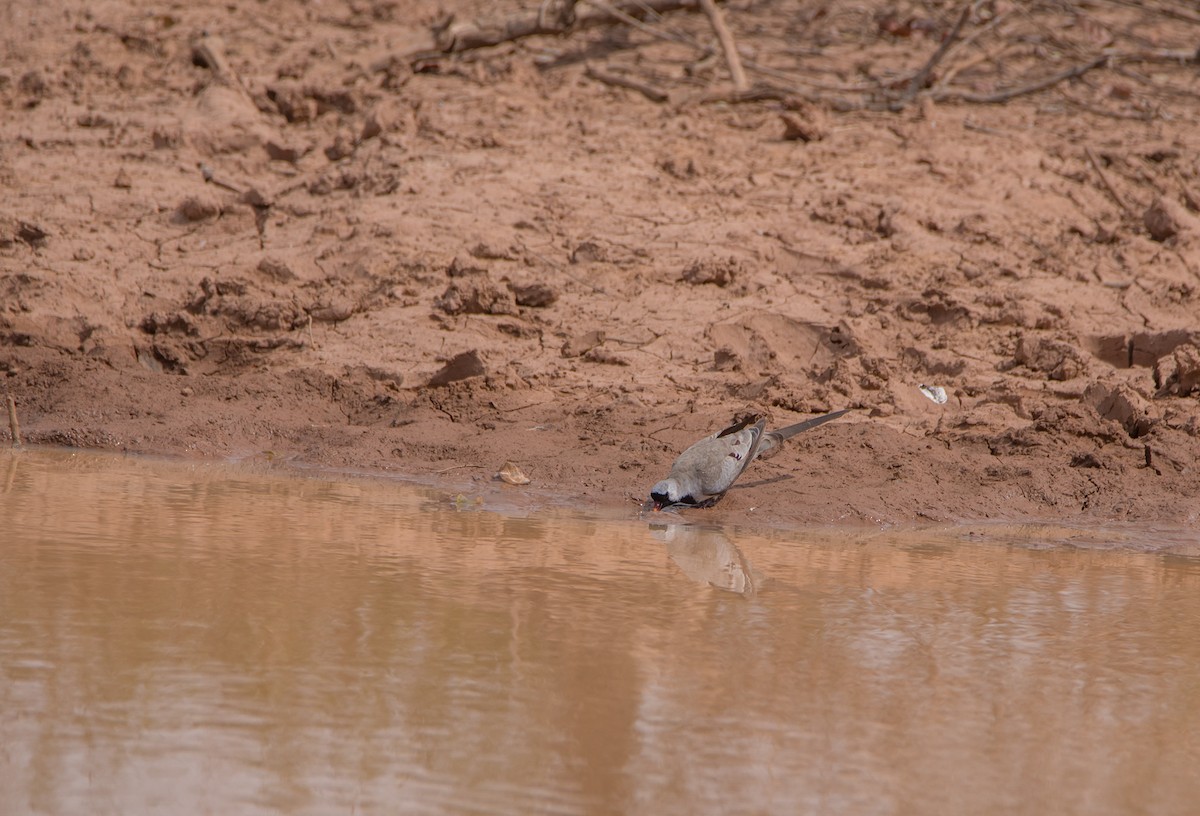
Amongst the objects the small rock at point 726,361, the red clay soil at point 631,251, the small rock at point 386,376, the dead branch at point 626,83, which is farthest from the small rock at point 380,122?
the small rock at point 726,361

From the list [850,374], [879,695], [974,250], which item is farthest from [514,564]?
[974,250]

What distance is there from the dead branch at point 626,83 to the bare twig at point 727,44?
42 centimetres

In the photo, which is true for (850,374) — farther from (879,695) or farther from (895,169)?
(879,695)

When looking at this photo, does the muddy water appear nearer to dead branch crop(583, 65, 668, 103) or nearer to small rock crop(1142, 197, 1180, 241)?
small rock crop(1142, 197, 1180, 241)

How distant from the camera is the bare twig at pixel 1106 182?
21.3 feet

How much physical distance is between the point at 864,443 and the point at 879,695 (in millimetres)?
2408

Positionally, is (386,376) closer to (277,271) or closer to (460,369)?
(460,369)

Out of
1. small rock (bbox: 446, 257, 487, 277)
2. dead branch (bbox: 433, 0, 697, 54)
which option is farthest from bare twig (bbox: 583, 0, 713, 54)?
small rock (bbox: 446, 257, 487, 277)

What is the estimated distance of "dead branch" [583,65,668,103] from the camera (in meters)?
7.48

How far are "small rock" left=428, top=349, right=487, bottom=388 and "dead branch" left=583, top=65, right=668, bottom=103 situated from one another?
2566 millimetres

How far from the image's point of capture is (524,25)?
26.4 feet

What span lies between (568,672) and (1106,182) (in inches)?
194

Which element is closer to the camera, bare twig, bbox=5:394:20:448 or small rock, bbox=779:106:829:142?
bare twig, bbox=5:394:20:448

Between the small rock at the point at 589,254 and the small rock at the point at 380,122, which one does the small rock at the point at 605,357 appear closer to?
the small rock at the point at 589,254
